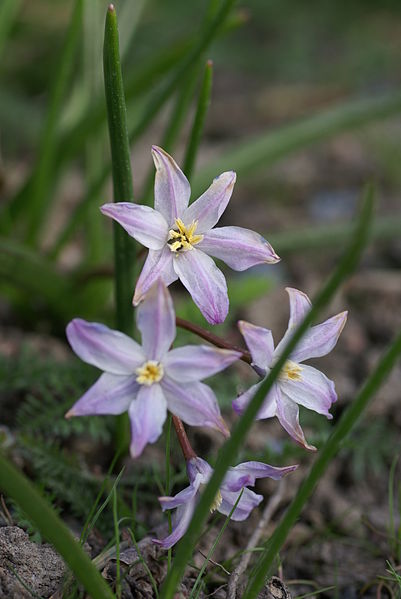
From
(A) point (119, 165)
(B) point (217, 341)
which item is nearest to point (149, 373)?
(B) point (217, 341)

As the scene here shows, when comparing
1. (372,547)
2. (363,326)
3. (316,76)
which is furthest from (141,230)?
(316,76)

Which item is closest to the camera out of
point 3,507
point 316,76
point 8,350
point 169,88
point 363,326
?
point 3,507

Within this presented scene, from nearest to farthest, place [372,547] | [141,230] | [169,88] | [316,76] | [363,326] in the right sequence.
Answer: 1. [141,230]
2. [372,547]
3. [169,88]
4. [363,326]
5. [316,76]

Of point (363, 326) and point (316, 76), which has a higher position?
point (316, 76)

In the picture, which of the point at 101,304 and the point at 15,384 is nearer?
the point at 15,384

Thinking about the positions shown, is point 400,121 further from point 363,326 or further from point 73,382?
point 73,382

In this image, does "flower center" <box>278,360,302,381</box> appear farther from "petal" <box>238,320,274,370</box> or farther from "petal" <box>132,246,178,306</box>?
"petal" <box>132,246,178,306</box>
